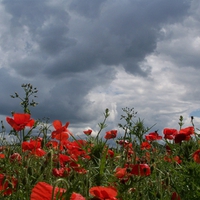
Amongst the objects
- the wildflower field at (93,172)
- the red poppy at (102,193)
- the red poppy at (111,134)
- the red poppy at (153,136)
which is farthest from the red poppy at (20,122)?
the red poppy at (153,136)

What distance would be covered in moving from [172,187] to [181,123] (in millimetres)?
2154

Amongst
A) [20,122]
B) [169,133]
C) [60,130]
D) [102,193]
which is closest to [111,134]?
[169,133]

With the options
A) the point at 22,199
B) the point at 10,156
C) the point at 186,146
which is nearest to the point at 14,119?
the point at 10,156

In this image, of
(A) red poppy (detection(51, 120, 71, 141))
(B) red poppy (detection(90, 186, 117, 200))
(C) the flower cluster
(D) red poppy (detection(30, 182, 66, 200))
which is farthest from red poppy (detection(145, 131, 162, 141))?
(D) red poppy (detection(30, 182, 66, 200))

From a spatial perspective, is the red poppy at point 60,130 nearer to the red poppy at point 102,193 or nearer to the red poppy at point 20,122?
the red poppy at point 20,122

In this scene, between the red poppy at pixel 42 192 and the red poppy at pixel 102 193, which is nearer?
the red poppy at pixel 42 192

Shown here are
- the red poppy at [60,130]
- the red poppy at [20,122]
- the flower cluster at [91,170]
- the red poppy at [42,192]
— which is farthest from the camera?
Result: the red poppy at [20,122]

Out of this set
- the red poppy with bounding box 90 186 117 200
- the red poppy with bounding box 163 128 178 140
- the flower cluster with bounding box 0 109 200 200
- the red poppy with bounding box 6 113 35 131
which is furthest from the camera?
the red poppy with bounding box 163 128 178 140

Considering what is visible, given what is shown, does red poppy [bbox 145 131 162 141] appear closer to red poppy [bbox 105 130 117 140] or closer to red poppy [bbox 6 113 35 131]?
red poppy [bbox 105 130 117 140]

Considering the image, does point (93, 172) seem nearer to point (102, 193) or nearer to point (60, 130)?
point (60, 130)

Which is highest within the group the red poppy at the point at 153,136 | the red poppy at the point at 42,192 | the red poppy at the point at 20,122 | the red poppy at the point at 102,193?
the red poppy at the point at 20,122

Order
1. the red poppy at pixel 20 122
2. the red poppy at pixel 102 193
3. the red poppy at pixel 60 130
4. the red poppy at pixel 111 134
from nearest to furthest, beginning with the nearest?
the red poppy at pixel 102 193 → the red poppy at pixel 60 130 → the red poppy at pixel 20 122 → the red poppy at pixel 111 134

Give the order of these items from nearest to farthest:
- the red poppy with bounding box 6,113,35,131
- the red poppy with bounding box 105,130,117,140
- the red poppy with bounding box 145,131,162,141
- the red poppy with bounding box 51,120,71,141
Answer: the red poppy with bounding box 51,120,71,141 < the red poppy with bounding box 6,113,35,131 < the red poppy with bounding box 105,130,117,140 < the red poppy with bounding box 145,131,162,141

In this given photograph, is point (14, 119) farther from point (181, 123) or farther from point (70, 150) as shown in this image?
point (181, 123)
